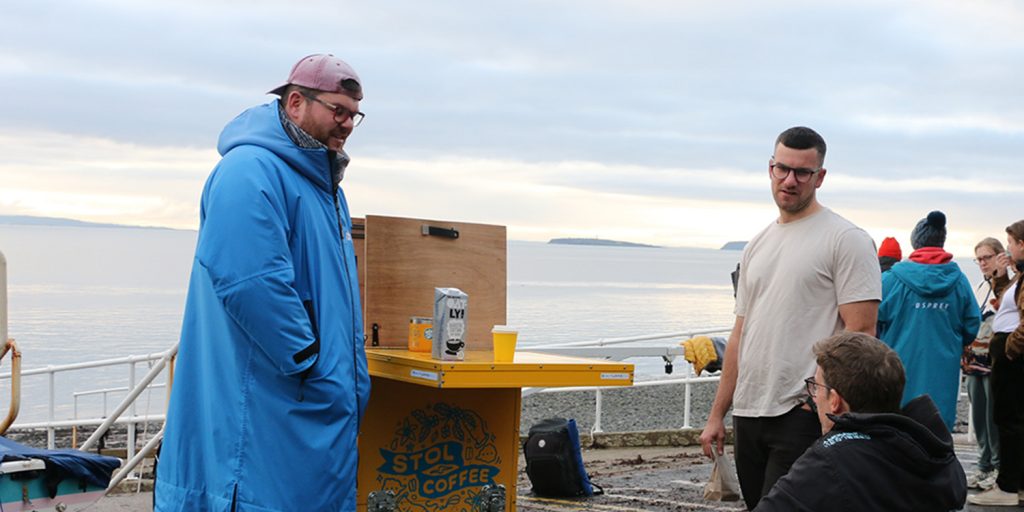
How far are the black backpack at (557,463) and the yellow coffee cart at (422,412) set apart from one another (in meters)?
2.71

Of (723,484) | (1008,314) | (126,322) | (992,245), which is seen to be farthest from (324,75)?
(126,322)

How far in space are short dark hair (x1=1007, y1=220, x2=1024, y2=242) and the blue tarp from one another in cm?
571

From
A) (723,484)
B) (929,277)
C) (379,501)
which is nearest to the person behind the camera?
(379,501)

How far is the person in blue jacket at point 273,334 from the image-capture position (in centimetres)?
366

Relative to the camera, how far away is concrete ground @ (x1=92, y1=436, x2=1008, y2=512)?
773 cm

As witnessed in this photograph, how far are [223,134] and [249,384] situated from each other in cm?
92

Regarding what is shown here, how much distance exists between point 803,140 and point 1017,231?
387 cm

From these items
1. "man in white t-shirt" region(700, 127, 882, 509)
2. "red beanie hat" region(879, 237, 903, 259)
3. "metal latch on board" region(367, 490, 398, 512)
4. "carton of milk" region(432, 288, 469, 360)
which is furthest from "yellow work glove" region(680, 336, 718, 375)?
"carton of milk" region(432, 288, 469, 360)

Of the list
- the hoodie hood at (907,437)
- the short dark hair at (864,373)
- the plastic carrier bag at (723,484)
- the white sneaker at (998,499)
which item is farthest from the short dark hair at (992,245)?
the hoodie hood at (907,437)

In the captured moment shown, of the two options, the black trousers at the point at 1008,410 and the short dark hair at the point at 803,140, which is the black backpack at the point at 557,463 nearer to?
the black trousers at the point at 1008,410

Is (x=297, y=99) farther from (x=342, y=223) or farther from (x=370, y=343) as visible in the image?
(x=370, y=343)

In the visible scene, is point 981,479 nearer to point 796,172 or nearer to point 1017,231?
point 1017,231

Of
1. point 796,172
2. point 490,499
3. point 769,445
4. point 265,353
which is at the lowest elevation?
point 490,499

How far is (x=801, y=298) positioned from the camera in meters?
4.54
